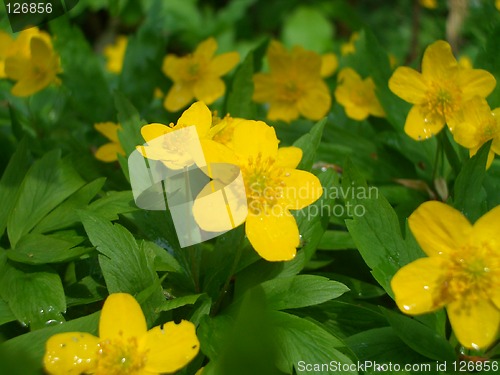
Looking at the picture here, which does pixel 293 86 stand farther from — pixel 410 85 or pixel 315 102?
pixel 410 85

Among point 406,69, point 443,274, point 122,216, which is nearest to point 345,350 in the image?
point 443,274

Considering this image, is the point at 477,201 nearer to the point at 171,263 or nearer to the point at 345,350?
the point at 345,350

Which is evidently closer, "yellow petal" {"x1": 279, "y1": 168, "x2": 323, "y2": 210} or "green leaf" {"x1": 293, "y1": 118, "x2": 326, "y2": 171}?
"yellow petal" {"x1": 279, "y1": 168, "x2": 323, "y2": 210}

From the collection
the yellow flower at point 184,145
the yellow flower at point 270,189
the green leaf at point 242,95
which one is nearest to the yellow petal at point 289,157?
the yellow flower at point 270,189

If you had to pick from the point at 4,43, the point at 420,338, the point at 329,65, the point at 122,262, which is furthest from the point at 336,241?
the point at 4,43

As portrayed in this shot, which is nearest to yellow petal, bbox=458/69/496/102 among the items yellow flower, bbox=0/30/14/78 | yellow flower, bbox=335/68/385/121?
yellow flower, bbox=335/68/385/121

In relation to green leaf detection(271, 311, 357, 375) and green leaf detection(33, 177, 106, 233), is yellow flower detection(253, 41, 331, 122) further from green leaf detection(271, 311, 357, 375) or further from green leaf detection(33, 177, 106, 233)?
green leaf detection(271, 311, 357, 375)

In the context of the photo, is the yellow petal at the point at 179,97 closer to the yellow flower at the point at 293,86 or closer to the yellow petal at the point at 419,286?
the yellow flower at the point at 293,86
